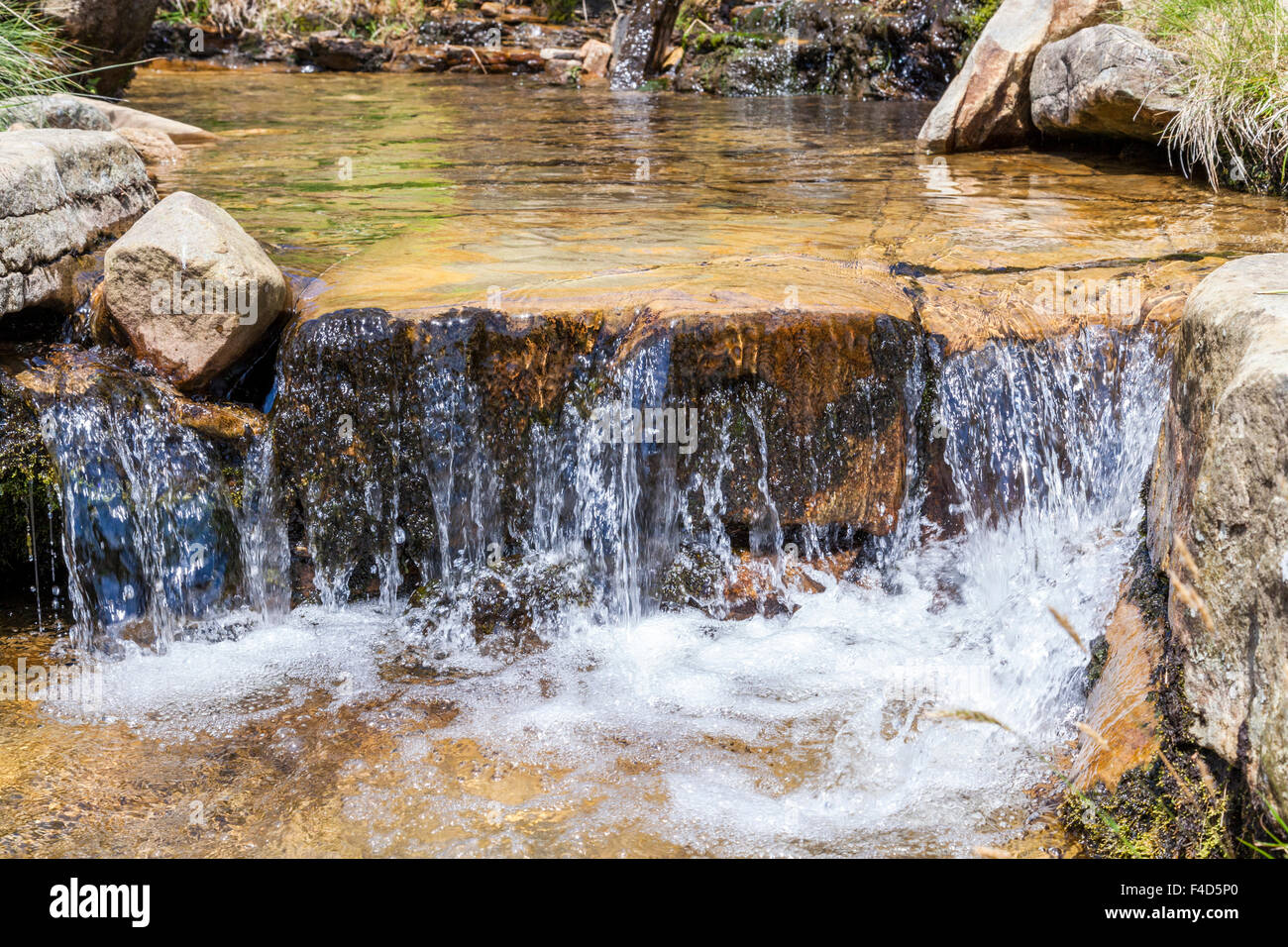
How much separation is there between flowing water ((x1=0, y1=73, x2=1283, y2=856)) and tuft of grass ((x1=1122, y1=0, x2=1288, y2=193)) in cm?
43

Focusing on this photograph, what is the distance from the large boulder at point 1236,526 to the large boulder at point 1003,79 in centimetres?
503

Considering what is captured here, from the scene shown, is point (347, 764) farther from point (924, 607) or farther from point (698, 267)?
point (698, 267)

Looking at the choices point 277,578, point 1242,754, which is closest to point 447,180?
point 277,578

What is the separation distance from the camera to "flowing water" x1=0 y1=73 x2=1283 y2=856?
9.78ft

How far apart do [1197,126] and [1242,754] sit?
4.90 m

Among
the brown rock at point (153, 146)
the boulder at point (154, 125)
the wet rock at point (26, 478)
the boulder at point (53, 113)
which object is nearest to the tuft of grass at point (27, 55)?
the boulder at point (53, 113)

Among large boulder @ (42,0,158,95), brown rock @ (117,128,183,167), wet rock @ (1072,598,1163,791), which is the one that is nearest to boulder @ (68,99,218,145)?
brown rock @ (117,128,183,167)

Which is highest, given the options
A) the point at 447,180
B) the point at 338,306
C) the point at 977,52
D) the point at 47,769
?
the point at 977,52

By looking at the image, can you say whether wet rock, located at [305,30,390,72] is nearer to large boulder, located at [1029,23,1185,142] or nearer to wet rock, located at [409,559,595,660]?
large boulder, located at [1029,23,1185,142]

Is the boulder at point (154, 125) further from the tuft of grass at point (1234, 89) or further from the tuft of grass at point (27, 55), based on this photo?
the tuft of grass at point (1234, 89)

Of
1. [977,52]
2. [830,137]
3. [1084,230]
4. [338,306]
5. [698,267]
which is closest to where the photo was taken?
[338,306]

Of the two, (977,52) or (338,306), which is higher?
(977,52)

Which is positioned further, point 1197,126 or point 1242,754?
point 1197,126

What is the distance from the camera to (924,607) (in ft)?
13.1
